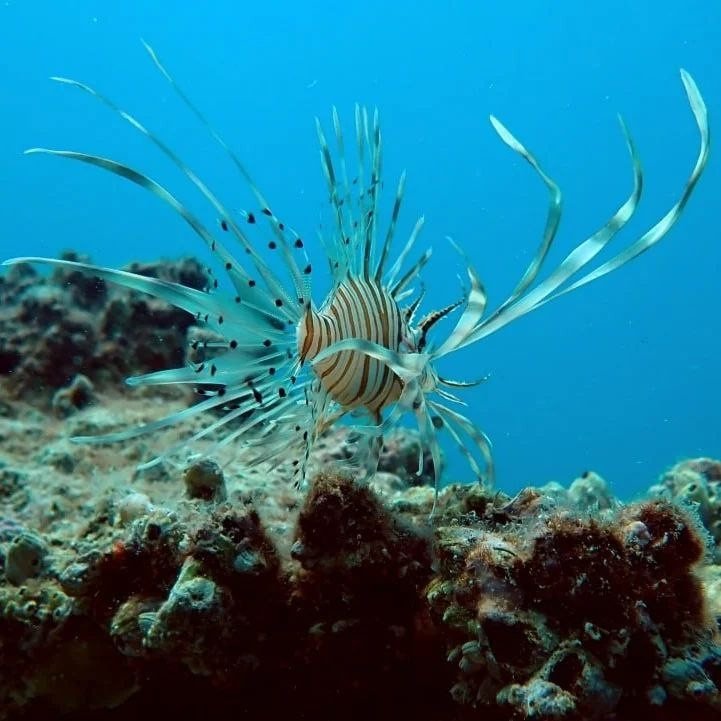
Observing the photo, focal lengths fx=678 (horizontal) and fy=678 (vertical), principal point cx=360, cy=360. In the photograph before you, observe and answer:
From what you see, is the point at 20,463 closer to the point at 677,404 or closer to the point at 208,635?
the point at 208,635

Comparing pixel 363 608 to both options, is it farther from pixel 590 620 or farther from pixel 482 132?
pixel 482 132

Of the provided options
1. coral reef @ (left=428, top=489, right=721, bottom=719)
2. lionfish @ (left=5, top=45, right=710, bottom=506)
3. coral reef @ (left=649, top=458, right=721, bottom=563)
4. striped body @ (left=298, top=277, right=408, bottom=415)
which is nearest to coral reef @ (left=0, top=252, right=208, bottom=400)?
lionfish @ (left=5, top=45, right=710, bottom=506)

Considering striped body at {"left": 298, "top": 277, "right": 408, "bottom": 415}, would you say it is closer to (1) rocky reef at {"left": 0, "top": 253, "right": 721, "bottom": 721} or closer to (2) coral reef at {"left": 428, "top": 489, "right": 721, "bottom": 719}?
(1) rocky reef at {"left": 0, "top": 253, "right": 721, "bottom": 721}

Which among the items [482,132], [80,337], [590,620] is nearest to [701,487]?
[590,620]

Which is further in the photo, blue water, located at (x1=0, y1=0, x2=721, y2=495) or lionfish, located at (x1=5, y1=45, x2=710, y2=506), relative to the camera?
blue water, located at (x1=0, y1=0, x2=721, y2=495)

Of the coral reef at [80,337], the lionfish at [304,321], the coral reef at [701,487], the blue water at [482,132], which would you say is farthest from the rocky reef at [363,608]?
the blue water at [482,132]

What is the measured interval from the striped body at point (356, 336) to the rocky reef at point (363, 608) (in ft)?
0.90

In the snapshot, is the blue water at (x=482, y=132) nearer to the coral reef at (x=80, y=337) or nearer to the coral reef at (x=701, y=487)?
the coral reef at (x=701, y=487)

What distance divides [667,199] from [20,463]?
7010 centimetres

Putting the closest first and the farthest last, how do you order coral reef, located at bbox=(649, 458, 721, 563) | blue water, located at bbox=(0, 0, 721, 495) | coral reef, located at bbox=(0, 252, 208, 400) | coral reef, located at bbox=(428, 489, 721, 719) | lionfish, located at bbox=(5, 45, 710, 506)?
coral reef, located at bbox=(428, 489, 721, 719) < lionfish, located at bbox=(5, 45, 710, 506) < coral reef, located at bbox=(649, 458, 721, 563) < coral reef, located at bbox=(0, 252, 208, 400) < blue water, located at bbox=(0, 0, 721, 495)

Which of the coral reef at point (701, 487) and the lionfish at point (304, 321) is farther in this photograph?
the coral reef at point (701, 487)

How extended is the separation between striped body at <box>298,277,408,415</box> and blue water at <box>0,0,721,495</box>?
180ft

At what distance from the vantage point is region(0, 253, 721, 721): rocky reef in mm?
1582

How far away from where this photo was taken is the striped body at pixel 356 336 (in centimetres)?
213
